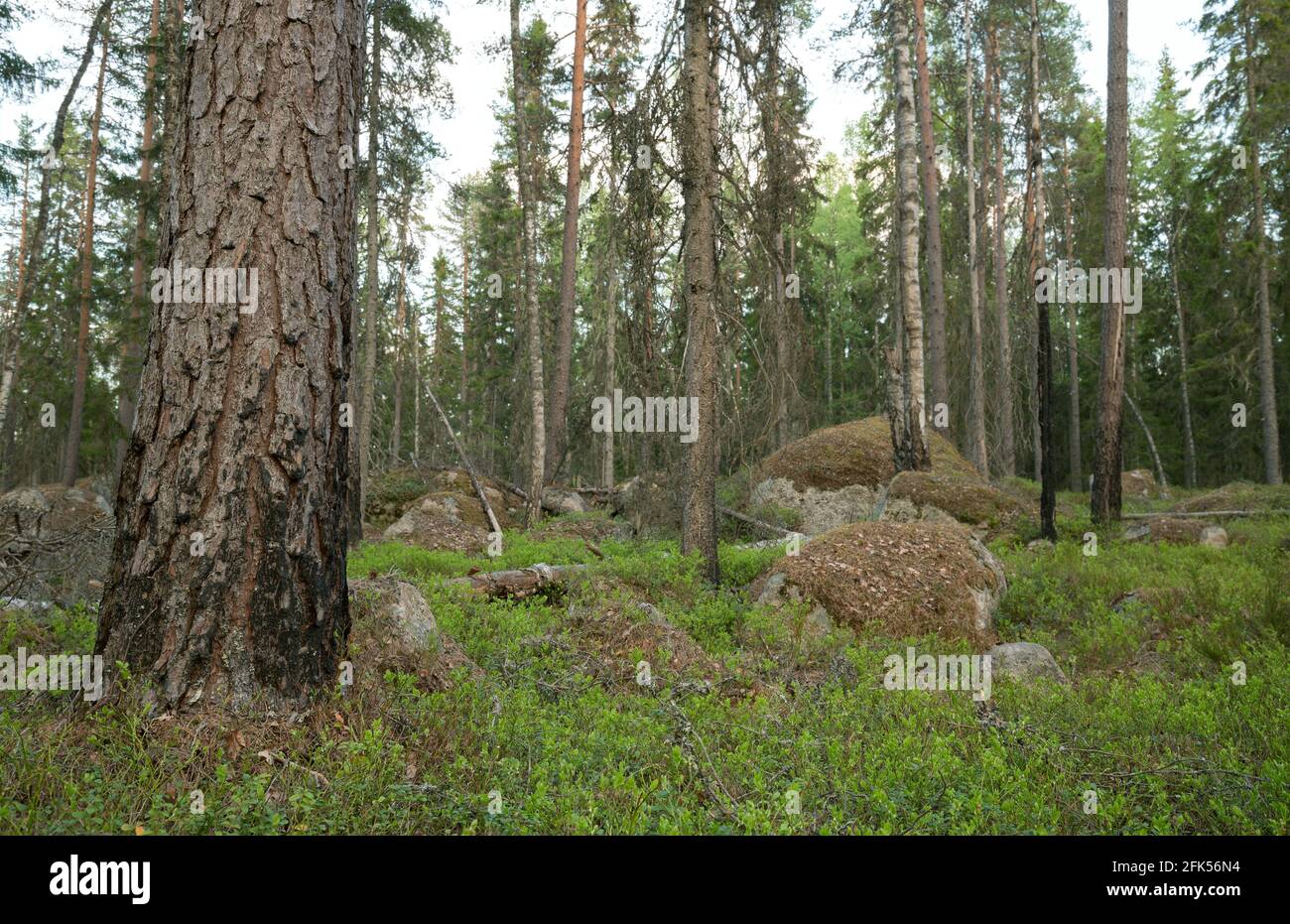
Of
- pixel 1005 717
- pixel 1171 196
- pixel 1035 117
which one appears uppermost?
pixel 1171 196

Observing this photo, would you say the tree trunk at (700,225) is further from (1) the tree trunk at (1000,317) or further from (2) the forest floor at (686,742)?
(1) the tree trunk at (1000,317)

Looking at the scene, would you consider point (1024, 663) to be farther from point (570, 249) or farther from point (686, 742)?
point (570, 249)

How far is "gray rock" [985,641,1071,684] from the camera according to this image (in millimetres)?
6172

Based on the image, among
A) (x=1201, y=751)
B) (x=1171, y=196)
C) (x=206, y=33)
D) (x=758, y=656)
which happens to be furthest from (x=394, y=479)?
(x=1171, y=196)

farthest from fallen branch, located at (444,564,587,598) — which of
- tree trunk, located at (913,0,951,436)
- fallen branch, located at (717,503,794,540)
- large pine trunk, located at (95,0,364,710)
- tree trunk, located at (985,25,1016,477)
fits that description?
tree trunk, located at (985,25,1016,477)

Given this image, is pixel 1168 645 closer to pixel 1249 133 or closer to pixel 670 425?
pixel 670 425

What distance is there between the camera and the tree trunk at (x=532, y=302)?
15406 millimetres

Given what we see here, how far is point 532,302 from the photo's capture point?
16188mm

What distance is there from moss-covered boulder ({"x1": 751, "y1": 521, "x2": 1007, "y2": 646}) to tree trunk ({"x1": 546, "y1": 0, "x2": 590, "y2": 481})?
10440mm

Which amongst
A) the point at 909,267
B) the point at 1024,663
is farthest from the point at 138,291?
the point at 1024,663

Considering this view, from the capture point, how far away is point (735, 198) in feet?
29.8

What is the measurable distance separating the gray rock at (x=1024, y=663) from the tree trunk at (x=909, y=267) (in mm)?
7200

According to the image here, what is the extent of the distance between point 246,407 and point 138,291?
18877mm
